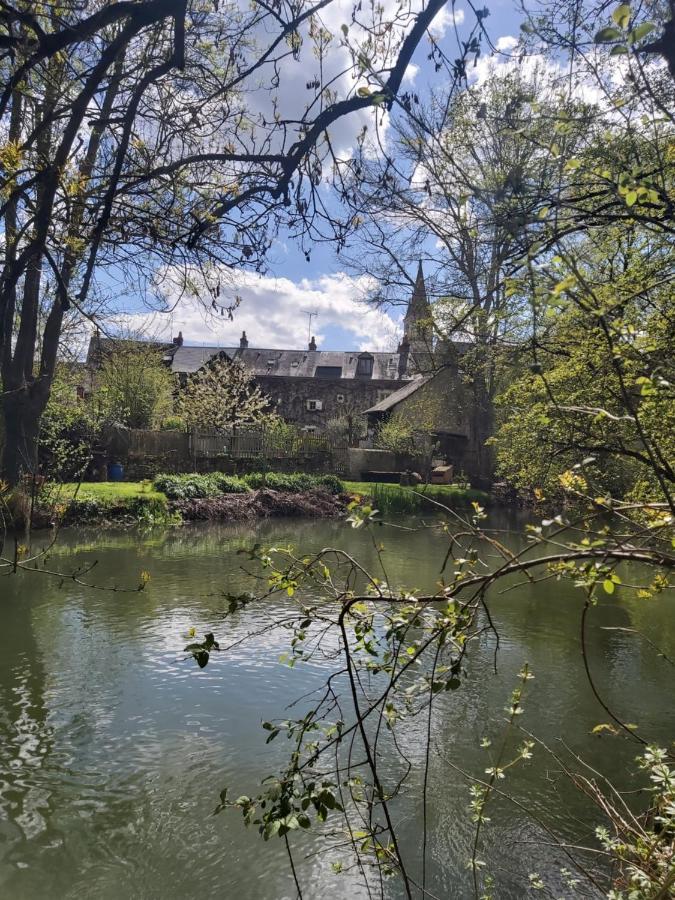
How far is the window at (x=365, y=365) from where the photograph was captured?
52469mm

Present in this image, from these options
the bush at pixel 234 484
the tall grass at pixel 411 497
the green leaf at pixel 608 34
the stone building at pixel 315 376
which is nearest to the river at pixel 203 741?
the green leaf at pixel 608 34

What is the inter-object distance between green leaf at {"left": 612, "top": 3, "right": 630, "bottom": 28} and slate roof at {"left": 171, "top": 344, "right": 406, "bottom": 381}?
50121 millimetres

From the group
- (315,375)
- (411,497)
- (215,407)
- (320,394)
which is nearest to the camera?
(411,497)

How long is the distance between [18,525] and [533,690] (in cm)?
1099

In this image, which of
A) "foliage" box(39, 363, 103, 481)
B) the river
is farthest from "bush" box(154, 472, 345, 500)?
the river

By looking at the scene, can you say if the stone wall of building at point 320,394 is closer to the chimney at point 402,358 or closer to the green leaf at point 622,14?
the chimney at point 402,358

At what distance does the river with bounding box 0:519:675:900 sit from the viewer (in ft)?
13.1

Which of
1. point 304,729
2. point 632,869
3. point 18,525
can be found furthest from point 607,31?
point 18,525

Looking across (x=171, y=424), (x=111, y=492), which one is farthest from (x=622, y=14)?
(x=171, y=424)

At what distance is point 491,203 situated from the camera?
351 cm

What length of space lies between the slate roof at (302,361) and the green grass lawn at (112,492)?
3113 cm

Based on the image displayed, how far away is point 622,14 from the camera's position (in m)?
1.37

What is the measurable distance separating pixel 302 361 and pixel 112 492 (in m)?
36.4

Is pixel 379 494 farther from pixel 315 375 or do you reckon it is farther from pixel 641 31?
pixel 315 375
